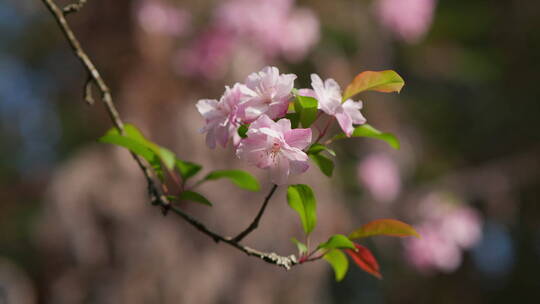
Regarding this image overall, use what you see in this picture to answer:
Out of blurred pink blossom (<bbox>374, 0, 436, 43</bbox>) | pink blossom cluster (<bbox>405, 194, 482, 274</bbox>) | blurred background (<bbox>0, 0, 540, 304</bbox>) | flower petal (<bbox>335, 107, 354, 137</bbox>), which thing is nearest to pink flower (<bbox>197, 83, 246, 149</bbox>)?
flower petal (<bbox>335, 107, 354, 137</bbox>)

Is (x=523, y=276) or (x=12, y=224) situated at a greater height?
(x=12, y=224)

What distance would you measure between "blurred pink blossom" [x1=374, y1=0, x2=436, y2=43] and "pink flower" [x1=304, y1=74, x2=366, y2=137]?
2.62m

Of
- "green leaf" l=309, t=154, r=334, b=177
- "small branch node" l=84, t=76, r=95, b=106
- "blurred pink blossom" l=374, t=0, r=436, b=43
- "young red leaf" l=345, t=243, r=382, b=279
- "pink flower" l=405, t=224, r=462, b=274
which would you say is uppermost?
"small branch node" l=84, t=76, r=95, b=106

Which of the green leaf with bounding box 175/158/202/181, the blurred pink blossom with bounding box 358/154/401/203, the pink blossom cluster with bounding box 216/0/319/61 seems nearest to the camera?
the green leaf with bounding box 175/158/202/181

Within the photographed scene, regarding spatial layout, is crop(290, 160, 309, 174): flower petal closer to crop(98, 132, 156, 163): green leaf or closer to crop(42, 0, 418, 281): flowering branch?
crop(42, 0, 418, 281): flowering branch

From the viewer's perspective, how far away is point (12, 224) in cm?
490

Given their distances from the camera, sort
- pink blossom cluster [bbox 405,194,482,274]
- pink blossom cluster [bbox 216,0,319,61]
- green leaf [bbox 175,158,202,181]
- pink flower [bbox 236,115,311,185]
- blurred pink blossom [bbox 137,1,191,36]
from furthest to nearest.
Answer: blurred pink blossom [bbox 137,1,191,36]
pink blossom cluster [bbox 216,0,319,61]
pink blossom cluster [bbox 405,194,482,274]
green leaf [bbox 175,158,202,181]
pink flower [bbox 236,115,311,185]

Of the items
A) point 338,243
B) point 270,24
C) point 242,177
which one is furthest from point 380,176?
point 338,243

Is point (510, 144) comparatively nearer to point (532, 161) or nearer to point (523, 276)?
point (532, 161)

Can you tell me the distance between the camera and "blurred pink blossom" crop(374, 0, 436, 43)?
3.04 m

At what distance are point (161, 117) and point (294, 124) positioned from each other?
2.18 meters

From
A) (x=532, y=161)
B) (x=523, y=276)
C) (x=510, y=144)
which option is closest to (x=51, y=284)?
(x=532, y=161)

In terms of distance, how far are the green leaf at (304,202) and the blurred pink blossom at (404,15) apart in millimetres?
2582

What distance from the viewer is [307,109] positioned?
57 centimetres
